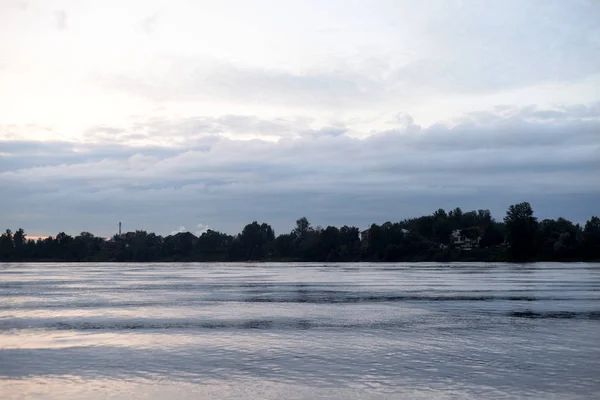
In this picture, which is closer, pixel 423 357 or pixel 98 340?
pixel 423 357

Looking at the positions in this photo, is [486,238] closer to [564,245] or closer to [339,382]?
[564,245]

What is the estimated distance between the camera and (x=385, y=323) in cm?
3133

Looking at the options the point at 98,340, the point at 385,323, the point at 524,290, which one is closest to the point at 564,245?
the point at 524,290

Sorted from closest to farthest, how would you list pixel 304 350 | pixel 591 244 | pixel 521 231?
pixel 304 350
pixel 591 244
pixel 521 231

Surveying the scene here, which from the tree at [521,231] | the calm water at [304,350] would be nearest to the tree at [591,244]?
the tree at [521,231]

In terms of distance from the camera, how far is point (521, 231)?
148m

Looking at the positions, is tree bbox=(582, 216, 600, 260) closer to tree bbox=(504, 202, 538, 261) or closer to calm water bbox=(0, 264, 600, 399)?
tree bbox=(504, 202, 538, 261)

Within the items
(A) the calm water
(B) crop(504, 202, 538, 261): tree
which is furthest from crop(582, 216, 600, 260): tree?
(A) the calm water

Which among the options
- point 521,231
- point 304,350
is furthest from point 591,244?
point 304,350

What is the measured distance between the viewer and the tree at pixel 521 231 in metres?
148

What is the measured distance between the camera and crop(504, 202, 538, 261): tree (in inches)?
5822

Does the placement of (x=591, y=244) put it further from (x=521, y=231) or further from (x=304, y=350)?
(x=304, y=350)

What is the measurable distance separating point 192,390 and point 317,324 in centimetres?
1405

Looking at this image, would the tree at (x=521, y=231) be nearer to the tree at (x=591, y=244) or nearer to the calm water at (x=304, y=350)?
the tree at (x=591, y=244)
